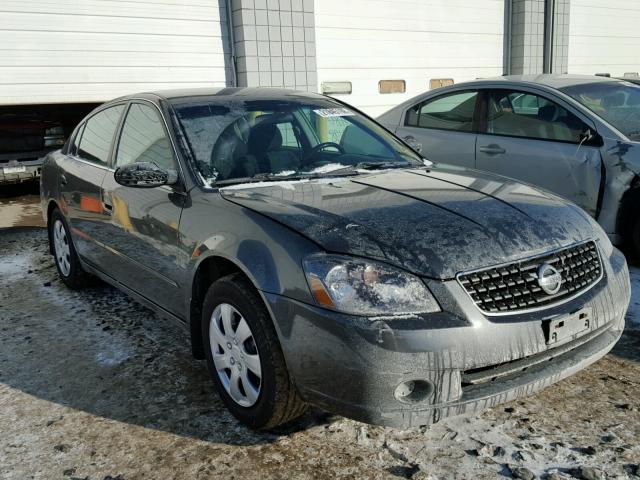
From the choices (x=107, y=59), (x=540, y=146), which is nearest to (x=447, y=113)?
(x=540, y=146)

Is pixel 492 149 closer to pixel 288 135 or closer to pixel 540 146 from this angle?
pixel 540 146

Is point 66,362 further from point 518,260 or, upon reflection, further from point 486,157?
point 486,157

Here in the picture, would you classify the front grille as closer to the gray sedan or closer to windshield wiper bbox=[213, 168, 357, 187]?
the gray sedan

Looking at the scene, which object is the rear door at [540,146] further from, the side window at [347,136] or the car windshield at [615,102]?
the side window at [347,136]

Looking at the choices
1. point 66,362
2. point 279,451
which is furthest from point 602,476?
point 66,362

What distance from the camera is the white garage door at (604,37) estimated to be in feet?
44.9

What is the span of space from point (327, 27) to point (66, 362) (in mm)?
7551

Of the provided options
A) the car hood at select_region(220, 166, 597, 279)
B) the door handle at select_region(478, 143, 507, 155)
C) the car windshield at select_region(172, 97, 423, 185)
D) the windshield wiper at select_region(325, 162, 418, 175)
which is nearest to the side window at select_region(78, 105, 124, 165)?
the car windshield at select_region(172, 97, 423, 185)

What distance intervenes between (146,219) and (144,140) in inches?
22.1

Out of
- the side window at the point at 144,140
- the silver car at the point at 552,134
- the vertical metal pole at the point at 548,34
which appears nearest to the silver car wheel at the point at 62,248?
the side window at the point at 144,140

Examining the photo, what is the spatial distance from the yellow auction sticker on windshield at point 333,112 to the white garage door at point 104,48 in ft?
17.5

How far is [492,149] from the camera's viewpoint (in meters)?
5.29

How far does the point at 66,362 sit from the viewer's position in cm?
345

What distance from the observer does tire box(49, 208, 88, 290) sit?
4.50m
